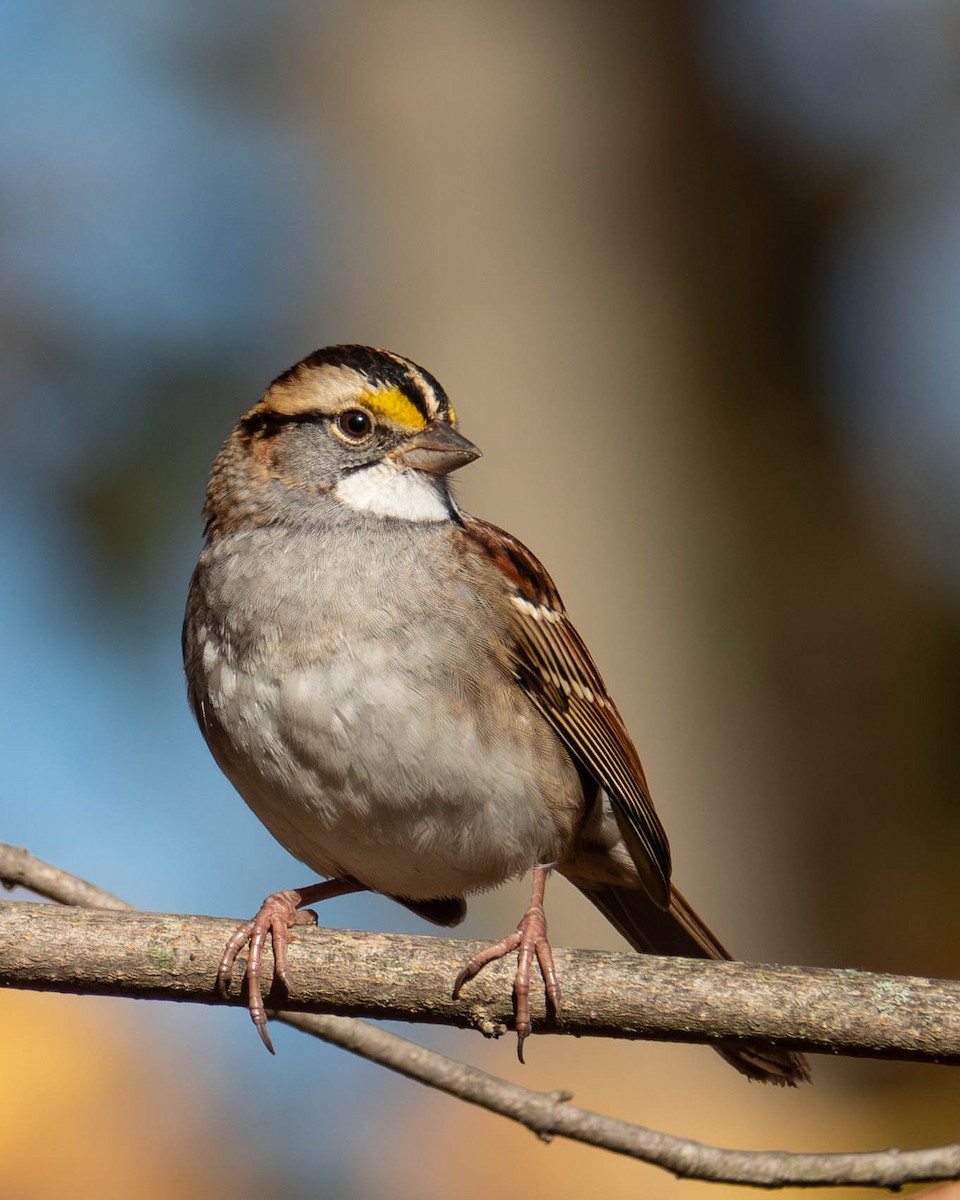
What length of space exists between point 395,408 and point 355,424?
0.13 meters

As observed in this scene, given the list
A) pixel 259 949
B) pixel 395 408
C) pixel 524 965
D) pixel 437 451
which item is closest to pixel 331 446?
pixel 395 408

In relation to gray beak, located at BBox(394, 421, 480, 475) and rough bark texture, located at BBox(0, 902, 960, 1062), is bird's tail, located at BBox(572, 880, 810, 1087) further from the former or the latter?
gray beak, located at BBox(394, 421, 480, 475)

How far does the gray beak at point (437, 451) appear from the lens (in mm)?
4066

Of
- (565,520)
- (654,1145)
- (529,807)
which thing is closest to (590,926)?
(565,520)

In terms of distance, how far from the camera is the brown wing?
4.12 metres

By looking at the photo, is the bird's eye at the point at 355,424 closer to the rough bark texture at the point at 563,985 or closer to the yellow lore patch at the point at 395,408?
Answer: the yellow lore patch at the point at 395,408

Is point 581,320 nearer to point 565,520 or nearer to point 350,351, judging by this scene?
point 565,520

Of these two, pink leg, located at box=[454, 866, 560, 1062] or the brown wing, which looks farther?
the brown wing

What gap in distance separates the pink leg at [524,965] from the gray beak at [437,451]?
4.16 feet

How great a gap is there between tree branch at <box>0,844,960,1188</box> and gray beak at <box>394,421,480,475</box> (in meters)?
1.41

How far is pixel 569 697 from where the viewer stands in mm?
4242

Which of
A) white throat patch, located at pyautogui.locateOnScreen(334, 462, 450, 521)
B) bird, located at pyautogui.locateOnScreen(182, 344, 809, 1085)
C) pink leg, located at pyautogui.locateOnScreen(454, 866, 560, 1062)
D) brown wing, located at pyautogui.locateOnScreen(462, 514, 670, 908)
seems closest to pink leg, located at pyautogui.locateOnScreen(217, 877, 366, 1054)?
bird, located at pyautogui.locateOnScreen(182, 344, 809, 1085)

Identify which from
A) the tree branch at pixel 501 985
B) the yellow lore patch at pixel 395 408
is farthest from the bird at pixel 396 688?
the tree branch at pixel 501 985

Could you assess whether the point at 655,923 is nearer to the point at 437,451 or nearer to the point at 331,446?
the point at 437,451
